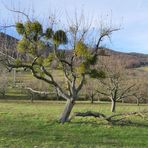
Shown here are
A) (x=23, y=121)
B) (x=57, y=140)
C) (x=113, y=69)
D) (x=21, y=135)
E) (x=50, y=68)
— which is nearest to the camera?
(x=57, y=140)

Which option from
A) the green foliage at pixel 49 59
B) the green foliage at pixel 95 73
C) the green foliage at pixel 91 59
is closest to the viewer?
the green foliage at pixel 91 59

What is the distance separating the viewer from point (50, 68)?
67.9 feet

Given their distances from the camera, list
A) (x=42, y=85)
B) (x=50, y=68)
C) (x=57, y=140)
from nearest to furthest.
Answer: (x=57, y=140) → (x=50, y=68) → (x=42, y=85)

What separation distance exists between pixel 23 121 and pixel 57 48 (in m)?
3.79

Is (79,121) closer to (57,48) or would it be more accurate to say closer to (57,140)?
(57,48)

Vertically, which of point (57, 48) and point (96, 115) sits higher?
point (57, 48)

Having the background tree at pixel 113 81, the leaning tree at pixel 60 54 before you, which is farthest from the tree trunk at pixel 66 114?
the background tree at pixel 113 81

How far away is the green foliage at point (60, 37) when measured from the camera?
1795 centimetres

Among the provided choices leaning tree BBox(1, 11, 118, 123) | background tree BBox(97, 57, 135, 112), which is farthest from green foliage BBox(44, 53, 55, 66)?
background tree BBox(97, 57, 135, 112)

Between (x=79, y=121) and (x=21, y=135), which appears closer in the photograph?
(x=21, y=135)

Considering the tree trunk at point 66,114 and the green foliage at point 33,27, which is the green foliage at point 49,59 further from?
the tree trunk at point 66,114

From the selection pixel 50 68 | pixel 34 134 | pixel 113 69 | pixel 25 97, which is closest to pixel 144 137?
pixel 34 134

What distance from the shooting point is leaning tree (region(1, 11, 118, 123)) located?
17844 mm

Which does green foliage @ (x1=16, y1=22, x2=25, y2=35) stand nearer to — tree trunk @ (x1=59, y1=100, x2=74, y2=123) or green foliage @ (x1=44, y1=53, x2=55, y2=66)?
green foliage @ (x1=44, y1=53, x2=55, y2=66)
